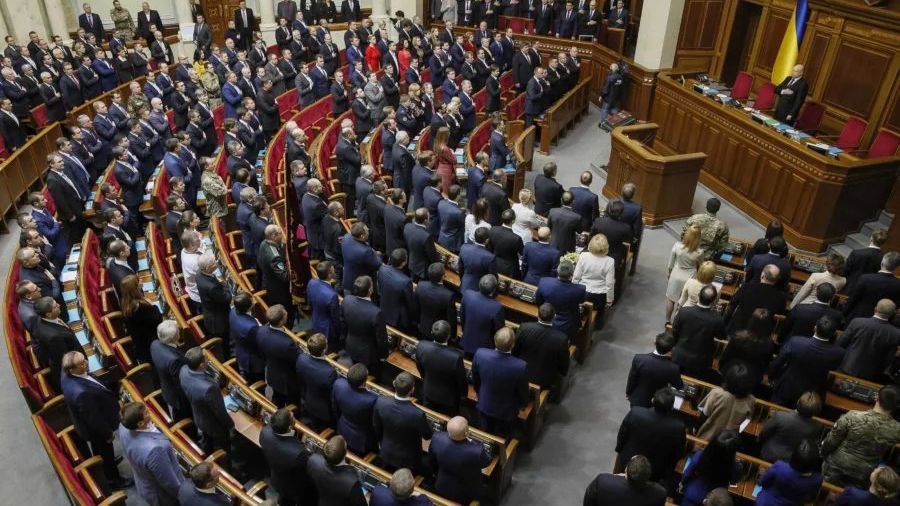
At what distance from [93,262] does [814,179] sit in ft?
25.7

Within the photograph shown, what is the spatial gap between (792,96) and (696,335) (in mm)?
5325

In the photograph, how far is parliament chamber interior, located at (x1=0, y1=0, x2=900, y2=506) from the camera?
3.96m

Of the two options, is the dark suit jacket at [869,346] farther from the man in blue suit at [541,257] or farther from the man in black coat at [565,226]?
the man in black coat at [565,226]

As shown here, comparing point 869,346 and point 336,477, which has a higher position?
point 336,477

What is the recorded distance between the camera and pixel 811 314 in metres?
4.89

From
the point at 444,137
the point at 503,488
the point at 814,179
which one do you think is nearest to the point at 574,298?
the point at 503,488

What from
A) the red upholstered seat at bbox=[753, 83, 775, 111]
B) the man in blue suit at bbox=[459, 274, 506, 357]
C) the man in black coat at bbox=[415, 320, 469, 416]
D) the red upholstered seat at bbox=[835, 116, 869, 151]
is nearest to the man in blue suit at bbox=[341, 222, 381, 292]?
the man in blue suit at bbox=[459, 274, 506, 357]

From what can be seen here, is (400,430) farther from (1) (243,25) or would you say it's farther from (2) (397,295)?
(1) (243,25)

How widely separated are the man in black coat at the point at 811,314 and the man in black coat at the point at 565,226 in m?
2.05

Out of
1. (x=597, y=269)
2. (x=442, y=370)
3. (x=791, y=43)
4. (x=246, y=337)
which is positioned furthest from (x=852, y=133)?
(x=246, y=337)

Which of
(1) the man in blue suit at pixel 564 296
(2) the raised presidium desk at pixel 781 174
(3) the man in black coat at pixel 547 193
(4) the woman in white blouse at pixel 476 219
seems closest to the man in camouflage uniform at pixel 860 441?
(1) the man in blue suit at pixel 564 296

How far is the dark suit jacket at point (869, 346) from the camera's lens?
472cm

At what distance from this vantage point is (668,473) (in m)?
4.16

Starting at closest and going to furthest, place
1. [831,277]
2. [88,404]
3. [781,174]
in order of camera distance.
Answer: [88,404] → [831,277] → [781,174]
